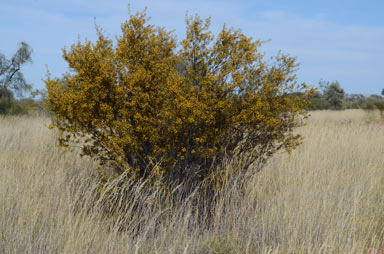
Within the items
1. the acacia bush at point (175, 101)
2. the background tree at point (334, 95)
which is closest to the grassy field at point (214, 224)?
the acacia bush at point (175, 101)

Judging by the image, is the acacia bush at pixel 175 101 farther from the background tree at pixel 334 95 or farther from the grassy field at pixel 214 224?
the background tree at pixel 334 95

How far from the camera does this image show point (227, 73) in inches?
190

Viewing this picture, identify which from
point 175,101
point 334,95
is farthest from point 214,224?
point 334,95

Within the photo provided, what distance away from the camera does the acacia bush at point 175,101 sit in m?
4.62

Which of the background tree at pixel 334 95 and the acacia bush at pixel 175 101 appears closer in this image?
the acacia bush at pixel 175 101

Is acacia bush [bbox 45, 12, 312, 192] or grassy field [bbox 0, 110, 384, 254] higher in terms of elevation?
acacia bush [bbox 45, 12, 312, 192]

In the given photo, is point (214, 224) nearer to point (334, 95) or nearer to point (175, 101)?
point (175, 101)

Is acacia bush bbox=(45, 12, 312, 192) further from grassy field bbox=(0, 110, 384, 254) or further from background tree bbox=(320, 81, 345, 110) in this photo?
background tree bbox=(320, 81, 345, 110)

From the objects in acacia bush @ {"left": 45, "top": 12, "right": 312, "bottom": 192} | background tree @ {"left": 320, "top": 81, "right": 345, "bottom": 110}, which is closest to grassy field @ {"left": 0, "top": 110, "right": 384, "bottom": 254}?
acacia bush @ {"left": 45, "top": 12, "right": 312, "bottom": 192}

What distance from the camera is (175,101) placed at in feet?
14.5

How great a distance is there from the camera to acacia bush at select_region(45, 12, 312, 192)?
4617 mm

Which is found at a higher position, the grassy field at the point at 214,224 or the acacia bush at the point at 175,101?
the acacia bush at the point at 175,101

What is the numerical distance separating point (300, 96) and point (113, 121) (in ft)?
8.52

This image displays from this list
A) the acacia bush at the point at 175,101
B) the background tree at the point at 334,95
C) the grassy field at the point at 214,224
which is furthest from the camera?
the background tree at the point at 334,95
